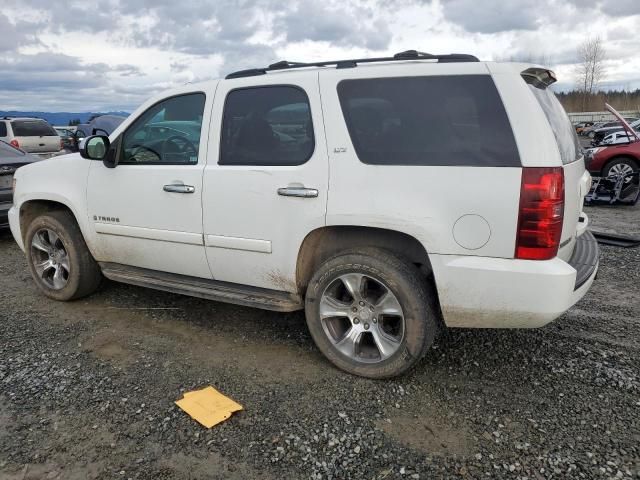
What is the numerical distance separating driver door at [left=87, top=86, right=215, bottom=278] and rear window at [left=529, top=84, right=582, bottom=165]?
2.26 m

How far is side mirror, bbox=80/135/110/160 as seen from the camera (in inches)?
161

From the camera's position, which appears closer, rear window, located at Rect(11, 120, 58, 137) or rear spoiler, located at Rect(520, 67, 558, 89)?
rear spoiler, located at Rect(520, 67, 558, 89)

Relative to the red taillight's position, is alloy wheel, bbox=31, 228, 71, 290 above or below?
below

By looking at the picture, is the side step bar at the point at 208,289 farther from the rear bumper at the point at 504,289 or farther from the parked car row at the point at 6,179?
the parked car row at the point at 6,179

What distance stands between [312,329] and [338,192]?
96 centimetres

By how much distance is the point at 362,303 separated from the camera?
3.25 m

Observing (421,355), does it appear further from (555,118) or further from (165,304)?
(165,304)

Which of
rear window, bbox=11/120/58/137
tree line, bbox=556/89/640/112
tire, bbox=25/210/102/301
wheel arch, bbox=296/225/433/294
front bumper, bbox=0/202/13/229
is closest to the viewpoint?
wheel arch, bbox=296/225/433/294

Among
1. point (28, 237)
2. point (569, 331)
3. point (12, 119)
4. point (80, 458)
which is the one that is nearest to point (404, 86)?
point (569, 331)

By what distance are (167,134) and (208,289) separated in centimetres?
128

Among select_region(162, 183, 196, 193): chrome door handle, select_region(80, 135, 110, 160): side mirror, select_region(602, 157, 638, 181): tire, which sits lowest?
select_region(602, 157, 638, 181): tire

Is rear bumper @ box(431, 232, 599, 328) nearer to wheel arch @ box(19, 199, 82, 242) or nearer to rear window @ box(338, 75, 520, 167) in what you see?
rear window @ box(338, 75, 520, 167)

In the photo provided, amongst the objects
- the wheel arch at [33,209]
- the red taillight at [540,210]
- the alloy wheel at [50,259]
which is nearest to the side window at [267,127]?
the red taillight at [540,210]

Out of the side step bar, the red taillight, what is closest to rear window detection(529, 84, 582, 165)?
the red taillight
